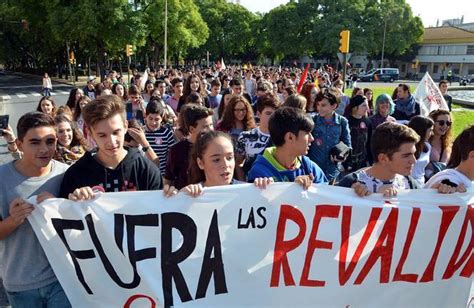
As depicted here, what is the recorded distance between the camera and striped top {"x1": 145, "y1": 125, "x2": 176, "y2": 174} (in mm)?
4910

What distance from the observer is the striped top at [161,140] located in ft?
16.1

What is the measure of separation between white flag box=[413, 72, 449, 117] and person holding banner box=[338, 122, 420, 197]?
215 inches

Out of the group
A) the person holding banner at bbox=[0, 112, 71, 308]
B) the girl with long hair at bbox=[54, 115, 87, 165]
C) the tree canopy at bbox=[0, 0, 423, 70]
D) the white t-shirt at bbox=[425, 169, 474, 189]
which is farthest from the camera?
the tree canopy at bbox=[0, 0, 423, 70]

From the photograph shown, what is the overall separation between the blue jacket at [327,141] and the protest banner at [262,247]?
6.12 ft

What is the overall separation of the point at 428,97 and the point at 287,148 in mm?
6218

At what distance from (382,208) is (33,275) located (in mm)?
2142

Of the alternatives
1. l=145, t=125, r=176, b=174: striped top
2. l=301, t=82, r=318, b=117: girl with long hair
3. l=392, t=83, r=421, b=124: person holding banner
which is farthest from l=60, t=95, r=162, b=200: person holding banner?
l=392, t=83, r=421, b=124: person holding banner

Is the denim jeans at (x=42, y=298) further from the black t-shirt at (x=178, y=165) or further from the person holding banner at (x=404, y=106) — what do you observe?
the person holding banner at (x=404, y=106)

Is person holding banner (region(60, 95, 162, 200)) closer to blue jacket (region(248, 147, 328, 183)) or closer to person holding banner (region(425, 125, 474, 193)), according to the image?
blue jacket (region(248, 147, 328, 183))

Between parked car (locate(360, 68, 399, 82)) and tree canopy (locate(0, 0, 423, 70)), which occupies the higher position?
tree canopy (locate(0, 0, 423, 70))

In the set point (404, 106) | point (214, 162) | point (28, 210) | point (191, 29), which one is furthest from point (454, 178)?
point (191, 29)

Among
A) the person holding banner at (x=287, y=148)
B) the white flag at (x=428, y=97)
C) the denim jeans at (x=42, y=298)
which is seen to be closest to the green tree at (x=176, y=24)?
the white flag at (x=428, y=97)

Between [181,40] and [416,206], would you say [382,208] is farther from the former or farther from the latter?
[181,40]

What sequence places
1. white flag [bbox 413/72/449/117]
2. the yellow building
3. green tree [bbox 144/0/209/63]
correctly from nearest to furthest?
white flag [bbox 413/72/449/117], green tree [bbox 144/0/209/63], the yellow building
